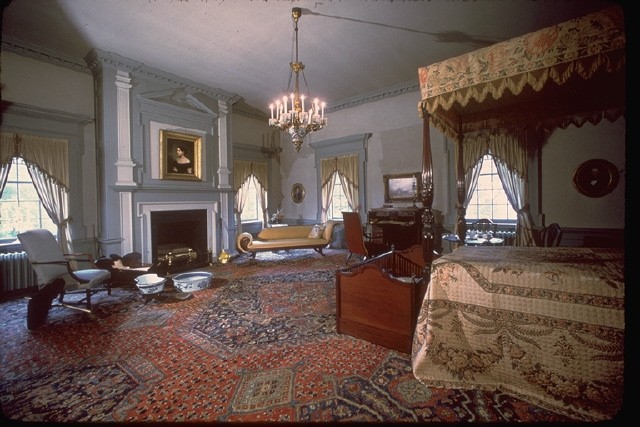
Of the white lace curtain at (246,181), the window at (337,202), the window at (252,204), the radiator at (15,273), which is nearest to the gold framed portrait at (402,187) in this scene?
the window at (337,202)

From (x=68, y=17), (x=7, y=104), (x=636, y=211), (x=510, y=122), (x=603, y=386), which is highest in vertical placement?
(x=68, y=17)

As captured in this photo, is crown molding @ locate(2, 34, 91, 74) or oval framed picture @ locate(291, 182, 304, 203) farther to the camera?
oval framed picture @ locate(291, 182, 304, 203)

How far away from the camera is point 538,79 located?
265cm

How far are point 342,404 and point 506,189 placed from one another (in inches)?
233

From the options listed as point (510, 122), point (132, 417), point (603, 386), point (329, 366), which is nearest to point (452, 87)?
point (510, 122)

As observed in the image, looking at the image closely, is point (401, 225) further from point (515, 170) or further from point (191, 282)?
point (191, 282)

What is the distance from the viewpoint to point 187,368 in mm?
2689

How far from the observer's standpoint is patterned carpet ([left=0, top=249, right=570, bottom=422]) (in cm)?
211

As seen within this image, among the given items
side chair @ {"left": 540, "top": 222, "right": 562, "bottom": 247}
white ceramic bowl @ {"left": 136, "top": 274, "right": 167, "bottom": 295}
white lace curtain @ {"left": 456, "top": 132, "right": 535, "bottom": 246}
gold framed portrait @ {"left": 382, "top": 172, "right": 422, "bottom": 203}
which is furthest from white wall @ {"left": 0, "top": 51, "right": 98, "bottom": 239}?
side chair @ {"left": 540, "top": 222, "right": 562, "bottom": 247}

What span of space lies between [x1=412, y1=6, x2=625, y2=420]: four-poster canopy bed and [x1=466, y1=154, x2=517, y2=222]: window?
3467mm

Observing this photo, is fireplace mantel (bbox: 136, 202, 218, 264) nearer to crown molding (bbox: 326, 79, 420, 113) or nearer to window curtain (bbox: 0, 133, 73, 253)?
window curtain (bbox: 0, 133, 73, 253)

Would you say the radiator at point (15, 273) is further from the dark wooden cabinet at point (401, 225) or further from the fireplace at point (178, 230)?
the dark wooden cabinet at point (401, 225)

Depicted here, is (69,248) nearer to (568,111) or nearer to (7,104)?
(7,104)

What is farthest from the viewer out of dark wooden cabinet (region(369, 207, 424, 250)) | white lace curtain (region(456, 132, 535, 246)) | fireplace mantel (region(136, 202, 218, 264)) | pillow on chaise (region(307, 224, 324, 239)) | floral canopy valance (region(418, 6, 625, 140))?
pillow on chaise (region(307, 224, 324, 239))
